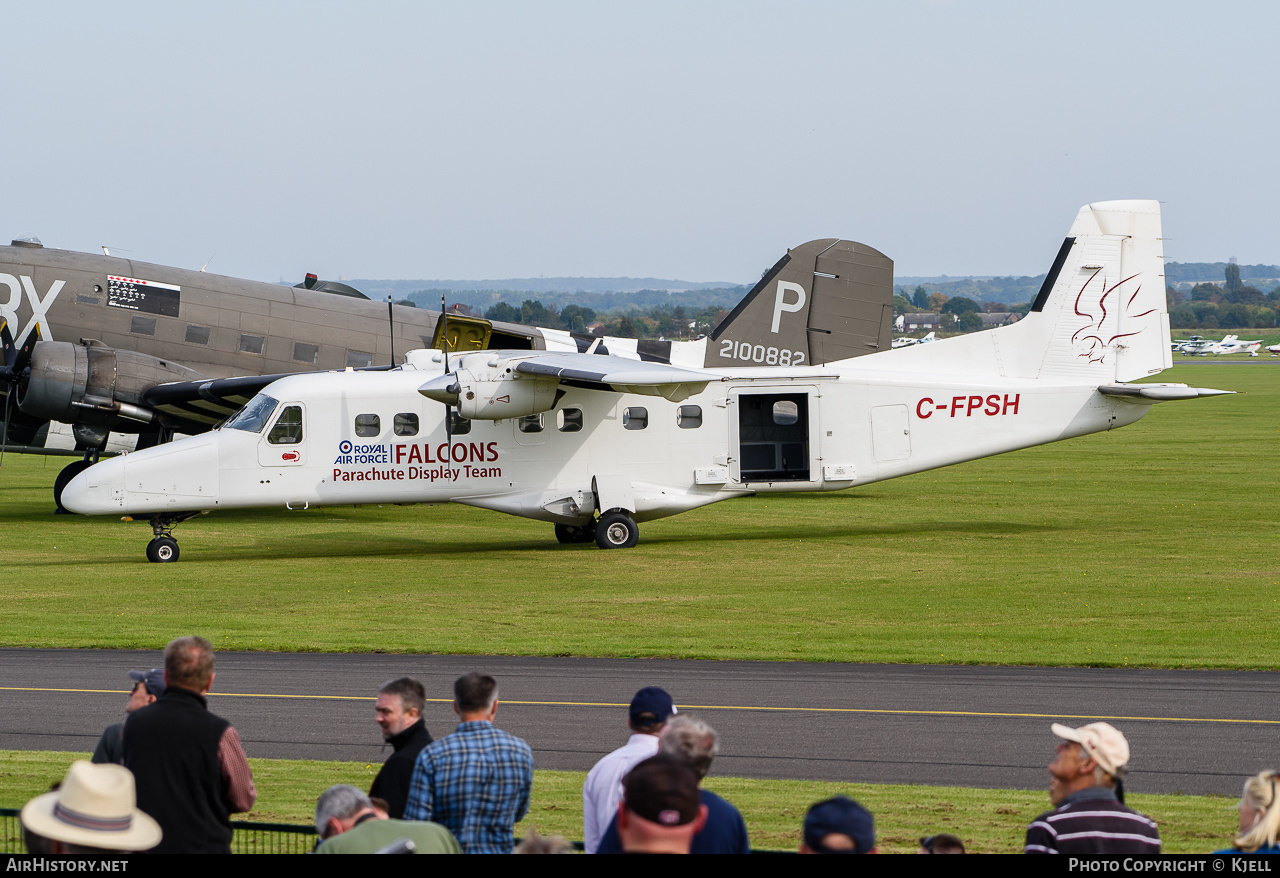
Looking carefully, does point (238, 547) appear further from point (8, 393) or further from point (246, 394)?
point (8, 393)

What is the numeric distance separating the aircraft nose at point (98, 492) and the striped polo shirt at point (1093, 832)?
20.3 meters

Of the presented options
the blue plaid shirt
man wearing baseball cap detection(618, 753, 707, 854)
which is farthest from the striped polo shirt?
the blue plaid shirt

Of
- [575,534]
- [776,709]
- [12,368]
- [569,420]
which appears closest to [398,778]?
[776,709]

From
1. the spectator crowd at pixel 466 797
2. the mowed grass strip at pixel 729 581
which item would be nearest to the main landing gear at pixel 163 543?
the mowed grass strip at pixel 729 581

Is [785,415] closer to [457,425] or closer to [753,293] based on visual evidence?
[753,293]

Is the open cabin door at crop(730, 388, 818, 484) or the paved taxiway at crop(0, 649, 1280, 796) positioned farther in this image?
the open cabin door at crop(730, 388, 818, 484)

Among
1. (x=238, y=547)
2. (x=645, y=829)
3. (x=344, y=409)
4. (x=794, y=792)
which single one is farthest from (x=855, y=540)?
(x=645, y=829)

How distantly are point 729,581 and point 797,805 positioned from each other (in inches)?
436

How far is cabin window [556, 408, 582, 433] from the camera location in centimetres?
2458

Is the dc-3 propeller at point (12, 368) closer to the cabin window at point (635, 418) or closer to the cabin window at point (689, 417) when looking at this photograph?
the cabin window at point (635, 418)

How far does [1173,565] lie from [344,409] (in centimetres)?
1428

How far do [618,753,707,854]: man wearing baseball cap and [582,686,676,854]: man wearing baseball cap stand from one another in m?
1.78

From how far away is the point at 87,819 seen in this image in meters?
5.11

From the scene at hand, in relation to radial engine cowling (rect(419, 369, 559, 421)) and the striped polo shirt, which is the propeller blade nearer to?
radial engine cowling (rect(419, 369, 559, 421))
